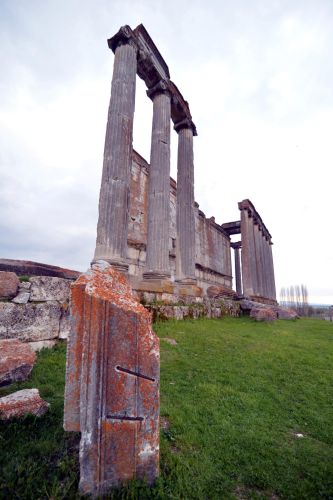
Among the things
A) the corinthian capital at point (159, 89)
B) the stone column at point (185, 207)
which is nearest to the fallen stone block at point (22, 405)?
the stone column at point (185, 207)

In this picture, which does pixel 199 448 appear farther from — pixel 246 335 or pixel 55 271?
pixel 246 335

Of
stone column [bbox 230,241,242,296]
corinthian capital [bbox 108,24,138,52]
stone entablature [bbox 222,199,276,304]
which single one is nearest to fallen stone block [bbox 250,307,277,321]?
stone entablature [bbox 222,199,276,304]

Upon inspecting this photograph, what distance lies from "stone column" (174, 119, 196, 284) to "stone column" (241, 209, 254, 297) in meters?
10.2

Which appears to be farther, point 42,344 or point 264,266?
point 264,266

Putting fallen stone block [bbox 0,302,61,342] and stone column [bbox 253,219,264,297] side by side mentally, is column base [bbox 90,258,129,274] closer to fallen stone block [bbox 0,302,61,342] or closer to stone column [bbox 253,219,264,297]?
fallen stone block [bbox 0,302,61,342]

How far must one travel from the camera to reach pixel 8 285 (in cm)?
467

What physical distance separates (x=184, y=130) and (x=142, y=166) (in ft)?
9.61

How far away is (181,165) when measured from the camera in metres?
13.4

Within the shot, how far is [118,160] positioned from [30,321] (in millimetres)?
6014

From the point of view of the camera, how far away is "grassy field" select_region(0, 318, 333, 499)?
1909mm

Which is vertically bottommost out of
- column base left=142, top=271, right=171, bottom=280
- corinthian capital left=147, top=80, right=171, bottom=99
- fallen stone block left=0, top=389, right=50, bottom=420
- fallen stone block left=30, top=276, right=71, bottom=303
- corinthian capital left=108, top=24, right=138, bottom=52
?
fallen stone block left=0, top=389, right=50, bottom=420

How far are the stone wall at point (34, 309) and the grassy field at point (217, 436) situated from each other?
1.26 feet

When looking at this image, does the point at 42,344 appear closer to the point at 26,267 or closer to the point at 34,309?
the point at 34,309

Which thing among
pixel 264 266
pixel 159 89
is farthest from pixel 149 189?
pixel 264 266
